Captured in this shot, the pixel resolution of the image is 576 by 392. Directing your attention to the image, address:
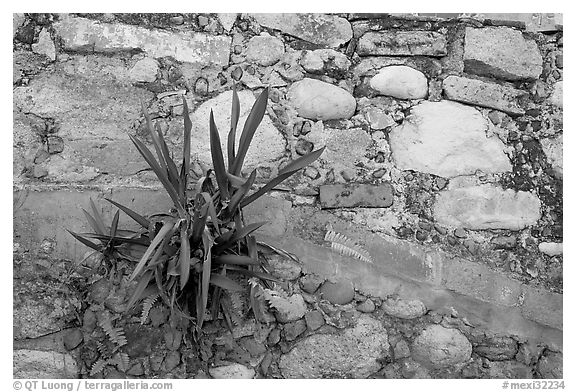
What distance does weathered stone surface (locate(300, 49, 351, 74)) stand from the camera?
2393 millimetres

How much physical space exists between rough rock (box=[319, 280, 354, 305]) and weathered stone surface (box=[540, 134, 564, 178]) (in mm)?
912

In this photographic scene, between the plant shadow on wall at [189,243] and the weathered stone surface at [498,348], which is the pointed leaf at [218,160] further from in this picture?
the weathered stone surface at [498,348]

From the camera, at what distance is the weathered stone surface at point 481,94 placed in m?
2.42

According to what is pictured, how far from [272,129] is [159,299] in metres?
0.75

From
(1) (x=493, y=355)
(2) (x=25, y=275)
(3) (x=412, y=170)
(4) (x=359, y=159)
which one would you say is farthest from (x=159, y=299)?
(1) (x=493, y=355)

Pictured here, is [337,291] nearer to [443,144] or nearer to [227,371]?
[227,371]

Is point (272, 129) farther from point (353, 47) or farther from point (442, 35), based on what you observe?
point (442, 35)

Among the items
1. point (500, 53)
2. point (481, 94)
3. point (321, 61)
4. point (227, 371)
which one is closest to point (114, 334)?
point (227, 371)

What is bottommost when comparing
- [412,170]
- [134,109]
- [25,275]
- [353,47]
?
[25,275]

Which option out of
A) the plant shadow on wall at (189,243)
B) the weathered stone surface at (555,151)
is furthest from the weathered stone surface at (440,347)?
the weathered stone surface at (555,151)

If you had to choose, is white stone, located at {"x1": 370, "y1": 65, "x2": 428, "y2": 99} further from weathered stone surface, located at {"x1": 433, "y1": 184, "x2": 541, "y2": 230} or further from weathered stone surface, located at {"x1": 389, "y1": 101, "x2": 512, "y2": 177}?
weathered stone surface, located at {"x1": 433, "y1": 184, "x2": 541, "y2": 230}

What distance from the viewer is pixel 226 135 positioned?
2369 mm

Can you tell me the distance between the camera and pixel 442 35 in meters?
2.42

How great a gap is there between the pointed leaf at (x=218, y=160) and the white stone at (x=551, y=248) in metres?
1.22
